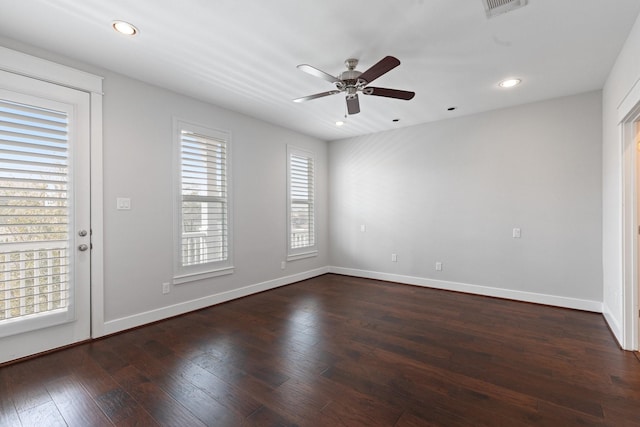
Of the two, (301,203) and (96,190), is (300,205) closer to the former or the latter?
(301,203)

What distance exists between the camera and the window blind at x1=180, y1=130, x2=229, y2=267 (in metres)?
3.66

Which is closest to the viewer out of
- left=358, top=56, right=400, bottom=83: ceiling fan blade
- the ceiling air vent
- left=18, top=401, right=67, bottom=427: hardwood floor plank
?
left=18, top=401, right=67, bottom=427: hardwood floor plank

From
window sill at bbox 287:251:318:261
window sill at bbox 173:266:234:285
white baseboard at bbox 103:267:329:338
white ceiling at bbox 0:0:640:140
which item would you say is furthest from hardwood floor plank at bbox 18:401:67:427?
window sill at bbox 287:251:318:261

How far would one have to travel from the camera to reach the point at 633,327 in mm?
2537

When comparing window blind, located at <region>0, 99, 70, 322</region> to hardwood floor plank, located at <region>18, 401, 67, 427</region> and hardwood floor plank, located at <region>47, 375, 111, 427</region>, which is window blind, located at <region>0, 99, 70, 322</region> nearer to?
hardwood floor plank, located at <region>47, 375, 111, 427</region>

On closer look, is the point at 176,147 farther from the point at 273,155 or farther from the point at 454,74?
the point at 454,74

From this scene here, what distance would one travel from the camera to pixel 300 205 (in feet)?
17.9

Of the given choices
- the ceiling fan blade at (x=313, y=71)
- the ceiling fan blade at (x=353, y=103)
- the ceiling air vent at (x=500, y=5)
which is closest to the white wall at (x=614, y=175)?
the ceiling air vent at (x=500, y=5)

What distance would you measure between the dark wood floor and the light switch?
1.32m

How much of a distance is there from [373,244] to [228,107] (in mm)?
3377

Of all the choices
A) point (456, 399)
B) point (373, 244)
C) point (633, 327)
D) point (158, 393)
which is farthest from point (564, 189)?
point (158, 393)

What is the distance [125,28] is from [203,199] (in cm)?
201

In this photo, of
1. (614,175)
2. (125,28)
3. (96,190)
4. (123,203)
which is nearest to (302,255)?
(123,203)

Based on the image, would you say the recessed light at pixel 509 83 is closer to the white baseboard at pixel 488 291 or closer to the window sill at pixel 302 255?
the white baseboard at pixel 488 291
